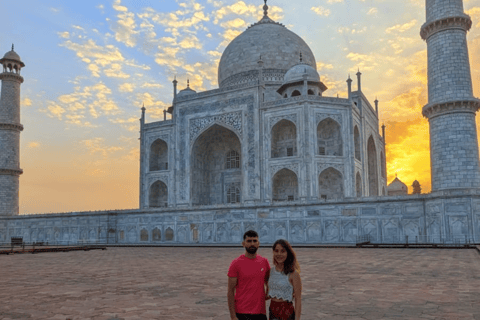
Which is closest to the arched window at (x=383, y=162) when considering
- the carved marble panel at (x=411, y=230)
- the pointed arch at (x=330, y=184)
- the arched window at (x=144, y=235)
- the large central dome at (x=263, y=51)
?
the large central dome at (x=263, y=51)

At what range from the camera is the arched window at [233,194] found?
30.7 metres

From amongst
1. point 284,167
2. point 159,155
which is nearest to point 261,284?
point 284,167

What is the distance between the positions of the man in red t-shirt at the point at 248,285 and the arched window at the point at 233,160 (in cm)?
2823

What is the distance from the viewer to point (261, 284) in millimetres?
2963

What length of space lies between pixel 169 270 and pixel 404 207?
11.8 metres

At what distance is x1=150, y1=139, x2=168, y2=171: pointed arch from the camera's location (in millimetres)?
32375

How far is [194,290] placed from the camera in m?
5.99

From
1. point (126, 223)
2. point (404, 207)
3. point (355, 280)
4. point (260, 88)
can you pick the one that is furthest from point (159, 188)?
point (355, 280)

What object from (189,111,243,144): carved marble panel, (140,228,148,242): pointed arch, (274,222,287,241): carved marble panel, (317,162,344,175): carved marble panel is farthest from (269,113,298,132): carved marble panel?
(140,228,148,242): pointed arch

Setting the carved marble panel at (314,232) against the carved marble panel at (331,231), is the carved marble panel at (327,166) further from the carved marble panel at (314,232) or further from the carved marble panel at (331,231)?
the carved marble panel at (331,231)

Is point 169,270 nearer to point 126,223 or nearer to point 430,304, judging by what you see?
point 430,304

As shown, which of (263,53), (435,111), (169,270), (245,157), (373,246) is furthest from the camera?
(263,53)

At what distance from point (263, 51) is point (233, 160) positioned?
9.03m

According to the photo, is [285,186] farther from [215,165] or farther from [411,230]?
[411,230]
